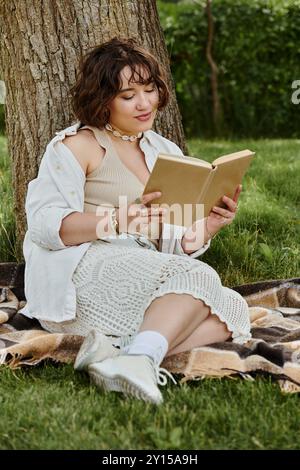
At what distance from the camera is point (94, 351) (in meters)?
2.83

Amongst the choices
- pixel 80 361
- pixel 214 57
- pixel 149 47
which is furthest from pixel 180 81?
pixel 80 361

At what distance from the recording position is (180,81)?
9.08m

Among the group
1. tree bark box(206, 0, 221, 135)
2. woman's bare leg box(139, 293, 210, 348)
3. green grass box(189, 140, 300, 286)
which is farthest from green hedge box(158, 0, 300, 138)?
woman's bare leg box(139, 293, 210, 348)

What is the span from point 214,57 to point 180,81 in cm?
46

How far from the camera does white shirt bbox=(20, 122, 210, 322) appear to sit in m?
3.13

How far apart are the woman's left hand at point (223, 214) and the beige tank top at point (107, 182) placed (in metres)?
0.32

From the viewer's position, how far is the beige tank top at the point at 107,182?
3311 mm

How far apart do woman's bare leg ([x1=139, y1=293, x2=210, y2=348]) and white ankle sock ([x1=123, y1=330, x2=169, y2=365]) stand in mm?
28

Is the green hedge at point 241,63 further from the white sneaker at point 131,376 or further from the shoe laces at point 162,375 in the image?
the white sneaker at point 131,376

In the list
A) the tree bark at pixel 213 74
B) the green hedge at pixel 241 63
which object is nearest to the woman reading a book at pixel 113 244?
the tree bark at pixel 213 74

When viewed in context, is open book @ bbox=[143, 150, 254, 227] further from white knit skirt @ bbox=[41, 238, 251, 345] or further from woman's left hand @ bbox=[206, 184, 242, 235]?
white knit skirt @ bbox=[41, 238, 251, 345]

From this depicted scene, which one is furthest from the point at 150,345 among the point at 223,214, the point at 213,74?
the point at 213,74

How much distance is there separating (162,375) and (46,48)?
70.0 inches

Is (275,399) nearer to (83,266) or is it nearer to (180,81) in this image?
(83,266)
